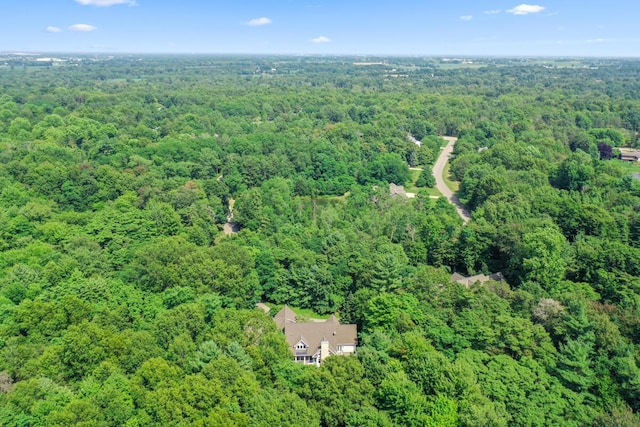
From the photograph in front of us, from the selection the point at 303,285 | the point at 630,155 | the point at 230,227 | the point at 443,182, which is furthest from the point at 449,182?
Result: the point at 303,285

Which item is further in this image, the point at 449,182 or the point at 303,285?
the point at 449,182

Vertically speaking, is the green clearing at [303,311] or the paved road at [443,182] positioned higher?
the paved road at [443,182]

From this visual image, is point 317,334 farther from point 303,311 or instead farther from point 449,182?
point 449,182

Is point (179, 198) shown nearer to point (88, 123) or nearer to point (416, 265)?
point (416, 265)

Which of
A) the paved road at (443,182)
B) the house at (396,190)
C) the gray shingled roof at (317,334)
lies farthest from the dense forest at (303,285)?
the gray shingled roof at (317,334)

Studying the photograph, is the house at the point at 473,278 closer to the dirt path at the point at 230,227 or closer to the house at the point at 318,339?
the house at the point at 318,339

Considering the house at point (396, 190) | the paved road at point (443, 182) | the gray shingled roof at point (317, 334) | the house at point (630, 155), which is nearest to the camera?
the gray shingled roof at point (317, 334)
